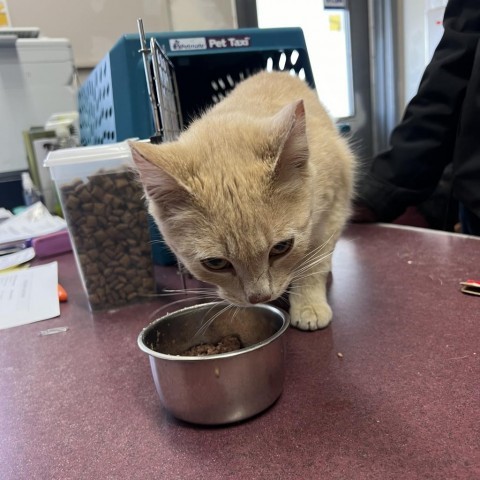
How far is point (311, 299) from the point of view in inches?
36.1

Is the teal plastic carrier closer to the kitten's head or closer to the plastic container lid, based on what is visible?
the plastic container lid

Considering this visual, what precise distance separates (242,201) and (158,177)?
0.44 ft

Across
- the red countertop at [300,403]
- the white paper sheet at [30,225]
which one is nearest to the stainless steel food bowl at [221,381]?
the red countertop at [300,403]

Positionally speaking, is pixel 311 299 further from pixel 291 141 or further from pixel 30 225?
pixel 30 225

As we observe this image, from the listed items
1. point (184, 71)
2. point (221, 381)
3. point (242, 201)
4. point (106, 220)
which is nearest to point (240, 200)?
point (242, 201)

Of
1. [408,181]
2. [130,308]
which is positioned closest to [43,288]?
[130,308]

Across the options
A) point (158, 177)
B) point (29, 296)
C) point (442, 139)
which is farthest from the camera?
point (442, 139)

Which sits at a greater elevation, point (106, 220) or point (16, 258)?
point (106, 220)

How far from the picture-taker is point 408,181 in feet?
4.95

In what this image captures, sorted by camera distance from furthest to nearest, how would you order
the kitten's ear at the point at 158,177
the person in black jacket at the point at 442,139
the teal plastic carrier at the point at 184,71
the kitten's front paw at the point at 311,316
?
1. the person in black jacket at the point at 442,139
2. the teal plastic carrier at the point at 184,71
3. the kitten's front paw at the point at 311,316
4. the kitten's ear at the point at 158,177

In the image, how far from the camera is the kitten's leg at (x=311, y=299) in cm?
87

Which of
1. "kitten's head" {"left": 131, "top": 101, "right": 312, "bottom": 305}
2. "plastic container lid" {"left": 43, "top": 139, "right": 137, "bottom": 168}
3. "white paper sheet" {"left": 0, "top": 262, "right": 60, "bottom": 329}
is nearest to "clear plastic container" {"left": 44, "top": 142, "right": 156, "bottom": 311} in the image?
"plastic container lid" {"left": 43, "top": 139, "right": 137, "bottom": 168}

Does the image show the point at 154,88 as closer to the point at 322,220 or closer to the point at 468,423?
the point at 322,220

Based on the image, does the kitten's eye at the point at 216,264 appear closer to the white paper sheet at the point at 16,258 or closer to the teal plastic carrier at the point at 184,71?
the teal plastic carrier at the point at 184,71
